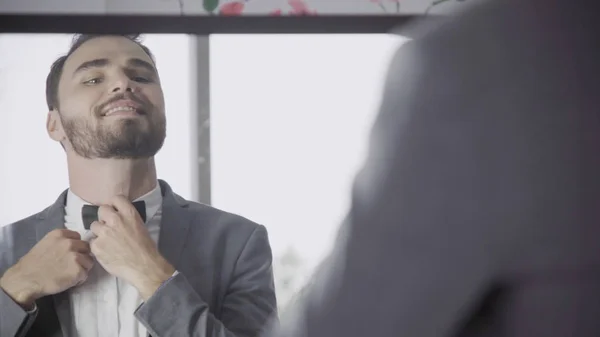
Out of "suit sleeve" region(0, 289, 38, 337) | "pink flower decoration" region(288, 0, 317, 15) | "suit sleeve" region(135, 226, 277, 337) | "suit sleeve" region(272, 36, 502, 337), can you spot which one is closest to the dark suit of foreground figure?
Result: "suit sleeve" region(272, 36, 502, 337)

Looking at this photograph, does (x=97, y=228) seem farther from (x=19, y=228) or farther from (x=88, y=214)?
(x=19, y=228)

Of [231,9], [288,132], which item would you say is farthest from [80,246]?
[231,9]

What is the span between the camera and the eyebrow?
1.34m

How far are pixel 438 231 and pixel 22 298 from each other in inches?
42.4

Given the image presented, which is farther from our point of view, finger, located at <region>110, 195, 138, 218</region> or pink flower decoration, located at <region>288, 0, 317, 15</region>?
pink flower decoration, located at <region>288, 0, 317, 15</region>

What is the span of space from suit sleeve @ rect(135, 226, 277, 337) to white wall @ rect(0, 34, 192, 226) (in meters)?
0.18

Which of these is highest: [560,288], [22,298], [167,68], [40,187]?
[167,68]

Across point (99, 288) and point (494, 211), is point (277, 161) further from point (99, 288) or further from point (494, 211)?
point (494, 211)

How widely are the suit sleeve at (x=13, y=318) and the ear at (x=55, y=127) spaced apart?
31cm

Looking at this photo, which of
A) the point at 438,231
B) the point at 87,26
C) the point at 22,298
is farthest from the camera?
the point at 87,26

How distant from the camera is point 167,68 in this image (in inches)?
53.7

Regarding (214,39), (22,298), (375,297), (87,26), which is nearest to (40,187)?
(22,298)

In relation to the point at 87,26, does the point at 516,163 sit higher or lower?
lower

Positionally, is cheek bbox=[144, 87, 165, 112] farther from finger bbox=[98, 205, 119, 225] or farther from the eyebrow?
finger bbox=[98, 205, 119, 225]
